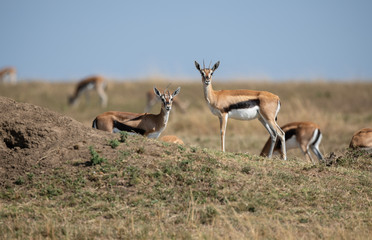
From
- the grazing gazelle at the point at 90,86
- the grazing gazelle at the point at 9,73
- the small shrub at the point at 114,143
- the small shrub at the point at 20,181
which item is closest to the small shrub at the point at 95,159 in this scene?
the small shrub at the point at 114,143

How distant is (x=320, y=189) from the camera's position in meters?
7.69

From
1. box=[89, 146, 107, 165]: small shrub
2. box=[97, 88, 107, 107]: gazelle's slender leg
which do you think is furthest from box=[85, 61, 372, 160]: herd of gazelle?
box=[97, 88, 107, 107]: gazelle's slender leg

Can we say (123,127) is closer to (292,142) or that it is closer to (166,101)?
(166,101)

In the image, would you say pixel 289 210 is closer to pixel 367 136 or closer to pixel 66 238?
pixel 66 238

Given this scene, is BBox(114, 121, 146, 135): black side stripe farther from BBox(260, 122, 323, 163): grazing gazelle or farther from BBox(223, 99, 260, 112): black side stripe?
BBox(260, 122, 323, 163): grazing gazelle

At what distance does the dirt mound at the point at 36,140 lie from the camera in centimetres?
775

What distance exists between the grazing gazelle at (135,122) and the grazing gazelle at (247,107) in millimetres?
1035

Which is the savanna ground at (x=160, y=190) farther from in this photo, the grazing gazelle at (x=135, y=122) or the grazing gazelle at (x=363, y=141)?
the grazing gazelle at (x=135, y=122)

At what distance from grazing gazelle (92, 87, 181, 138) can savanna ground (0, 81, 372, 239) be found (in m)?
2.26

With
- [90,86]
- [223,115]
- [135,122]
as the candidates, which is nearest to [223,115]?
[223,115]

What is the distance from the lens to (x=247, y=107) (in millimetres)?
11281

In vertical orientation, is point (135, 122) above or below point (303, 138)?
above

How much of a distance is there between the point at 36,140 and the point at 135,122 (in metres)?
3.26

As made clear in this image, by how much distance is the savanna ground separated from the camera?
634 centimetres
